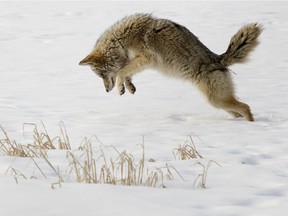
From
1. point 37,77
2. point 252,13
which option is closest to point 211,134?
point 37,77

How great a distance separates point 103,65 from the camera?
7.35 meters

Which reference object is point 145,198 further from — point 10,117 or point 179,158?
point 10,117

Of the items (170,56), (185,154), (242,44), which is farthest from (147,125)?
(185,154)

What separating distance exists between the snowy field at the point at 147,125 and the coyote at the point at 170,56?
1.20ft

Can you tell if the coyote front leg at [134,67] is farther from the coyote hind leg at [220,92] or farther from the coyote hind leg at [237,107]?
the coyote hind leg at [237,107]

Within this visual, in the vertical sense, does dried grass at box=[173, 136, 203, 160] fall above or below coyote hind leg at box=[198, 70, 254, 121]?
below

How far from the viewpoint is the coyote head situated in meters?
7.27

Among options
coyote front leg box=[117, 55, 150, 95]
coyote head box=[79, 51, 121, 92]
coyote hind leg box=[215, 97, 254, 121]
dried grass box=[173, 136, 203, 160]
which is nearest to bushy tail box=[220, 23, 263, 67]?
coyote hind leg box=[215, 97, 254, 121]

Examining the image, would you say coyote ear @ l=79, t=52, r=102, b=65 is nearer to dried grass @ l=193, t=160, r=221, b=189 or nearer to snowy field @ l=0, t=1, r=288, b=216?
snowy field @ l=0, t=1, r=288, b=216

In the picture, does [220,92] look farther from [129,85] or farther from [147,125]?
[129,85]

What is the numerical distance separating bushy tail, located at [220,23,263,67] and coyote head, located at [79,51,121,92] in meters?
A: 1.40

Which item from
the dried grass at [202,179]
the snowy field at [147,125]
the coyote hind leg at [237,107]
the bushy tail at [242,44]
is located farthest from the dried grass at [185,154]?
the bushy tail at [242,44]

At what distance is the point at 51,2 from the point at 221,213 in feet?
64.0

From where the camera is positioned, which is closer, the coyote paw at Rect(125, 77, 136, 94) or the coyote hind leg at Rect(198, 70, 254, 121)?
the coyote hind leg at Rect(198, 70, 254, 121)
